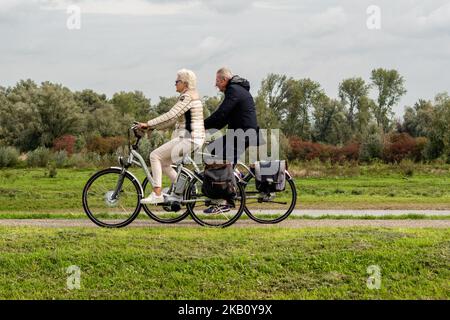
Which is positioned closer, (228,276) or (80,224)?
(228,276)

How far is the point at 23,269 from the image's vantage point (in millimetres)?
10070

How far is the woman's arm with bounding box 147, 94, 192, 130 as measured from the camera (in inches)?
460

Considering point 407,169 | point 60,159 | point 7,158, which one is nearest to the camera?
point 407,169

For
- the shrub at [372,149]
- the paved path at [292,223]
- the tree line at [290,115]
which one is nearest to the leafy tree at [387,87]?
the tree line at [290,115]

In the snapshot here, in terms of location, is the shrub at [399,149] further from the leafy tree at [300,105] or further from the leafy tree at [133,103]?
the leafy tree at [133,103]

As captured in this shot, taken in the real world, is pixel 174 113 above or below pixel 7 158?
above

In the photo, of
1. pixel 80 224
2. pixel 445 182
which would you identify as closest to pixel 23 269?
pixel 80 224

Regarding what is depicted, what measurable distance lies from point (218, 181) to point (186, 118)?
3.61 ft

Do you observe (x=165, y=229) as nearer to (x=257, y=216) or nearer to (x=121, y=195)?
(x=121, y=195)

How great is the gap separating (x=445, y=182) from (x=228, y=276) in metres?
28.4

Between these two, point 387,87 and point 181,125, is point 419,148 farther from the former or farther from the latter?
point 181,125

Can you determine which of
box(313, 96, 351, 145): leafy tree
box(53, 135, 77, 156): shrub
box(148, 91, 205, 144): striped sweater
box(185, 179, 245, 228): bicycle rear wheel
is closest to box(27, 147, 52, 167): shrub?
box(53, 135, 77, 156): shrub

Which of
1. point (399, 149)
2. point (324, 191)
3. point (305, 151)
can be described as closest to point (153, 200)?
point (324, 191)

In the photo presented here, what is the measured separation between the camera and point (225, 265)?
32.4ft
